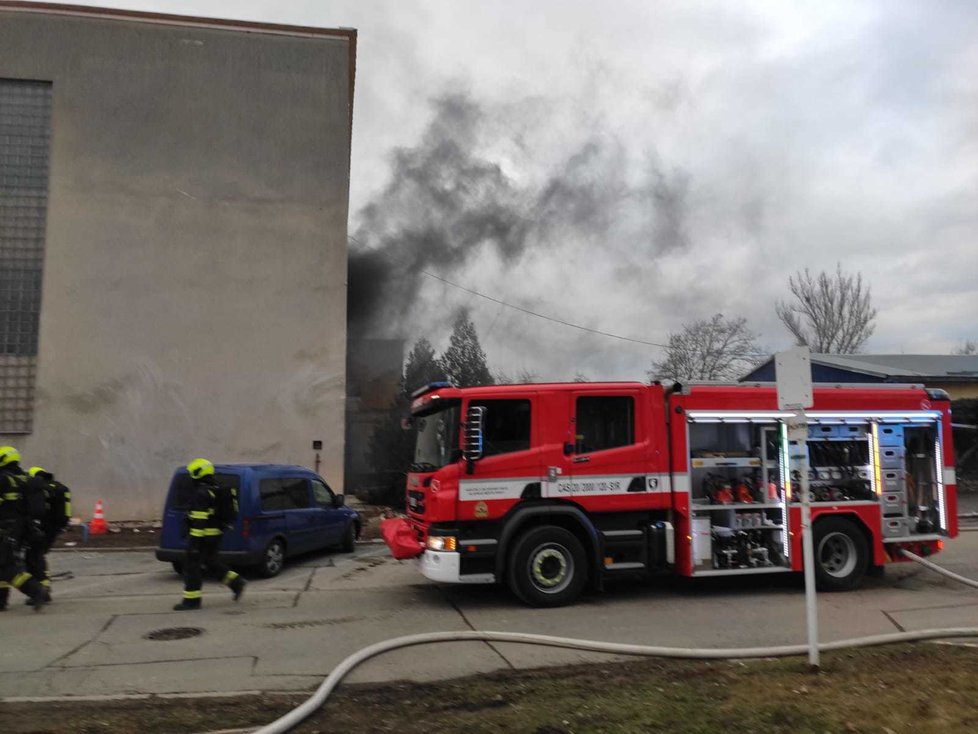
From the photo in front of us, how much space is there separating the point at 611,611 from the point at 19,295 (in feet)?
50.5

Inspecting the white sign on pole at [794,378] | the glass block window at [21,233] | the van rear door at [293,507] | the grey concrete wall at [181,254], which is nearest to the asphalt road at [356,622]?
the van rear door at [293,507]

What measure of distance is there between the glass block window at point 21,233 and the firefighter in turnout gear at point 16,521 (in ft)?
31.2

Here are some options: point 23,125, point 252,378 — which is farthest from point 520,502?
point 23,125

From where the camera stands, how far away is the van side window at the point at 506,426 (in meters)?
8.09

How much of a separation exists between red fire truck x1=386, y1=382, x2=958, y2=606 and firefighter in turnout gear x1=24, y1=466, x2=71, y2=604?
4.00 m

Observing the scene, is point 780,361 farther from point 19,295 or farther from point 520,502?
point 19,295

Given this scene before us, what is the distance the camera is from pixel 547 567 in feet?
26.5

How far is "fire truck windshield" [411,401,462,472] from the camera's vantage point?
26.6ft

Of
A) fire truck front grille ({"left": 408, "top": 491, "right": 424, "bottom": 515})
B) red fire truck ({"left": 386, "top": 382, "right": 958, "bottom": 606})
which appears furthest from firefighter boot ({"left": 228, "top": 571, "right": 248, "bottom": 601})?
fire truck front grille ({"left": 408, "top": 491, "right": 424, "bottom": 515})

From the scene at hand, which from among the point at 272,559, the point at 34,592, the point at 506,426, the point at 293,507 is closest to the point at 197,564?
the point at 34,592

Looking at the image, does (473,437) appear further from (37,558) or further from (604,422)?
(37,558)

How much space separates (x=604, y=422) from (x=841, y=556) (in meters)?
3.43

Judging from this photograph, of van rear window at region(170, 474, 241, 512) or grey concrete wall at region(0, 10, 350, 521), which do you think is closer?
van rear window at region(170, 474, 241, 512)

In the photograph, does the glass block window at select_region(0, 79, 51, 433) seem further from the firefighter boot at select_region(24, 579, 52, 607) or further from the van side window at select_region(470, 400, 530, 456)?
the van side window at select_region(470, 400, 530, 456)
